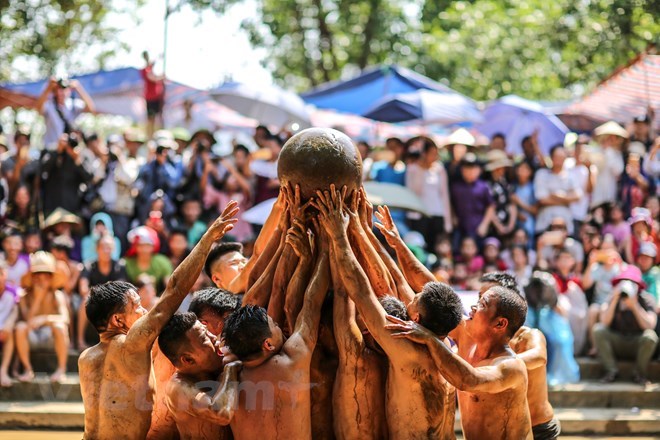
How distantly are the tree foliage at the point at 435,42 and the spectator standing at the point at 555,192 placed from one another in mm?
10898

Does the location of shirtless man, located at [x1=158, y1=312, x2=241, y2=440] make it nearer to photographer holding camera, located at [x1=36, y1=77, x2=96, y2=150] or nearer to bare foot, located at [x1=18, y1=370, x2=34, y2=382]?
bare foot, located at [x1=18, y1=370, x2=34, y2=382]

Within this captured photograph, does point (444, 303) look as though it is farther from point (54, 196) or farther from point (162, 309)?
point (54, 196)

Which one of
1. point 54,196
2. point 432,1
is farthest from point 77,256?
point 432,1

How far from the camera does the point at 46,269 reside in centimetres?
1084

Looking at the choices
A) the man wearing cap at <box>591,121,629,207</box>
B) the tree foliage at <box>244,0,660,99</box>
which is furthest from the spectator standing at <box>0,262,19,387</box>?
the tree foliage at <box>244,0,660,99</box>

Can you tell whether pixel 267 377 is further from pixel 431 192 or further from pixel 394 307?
pixel 431 192

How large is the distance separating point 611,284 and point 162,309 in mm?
7727

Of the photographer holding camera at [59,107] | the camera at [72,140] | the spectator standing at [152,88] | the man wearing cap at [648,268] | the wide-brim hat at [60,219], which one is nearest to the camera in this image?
the man wearing cap at [648,268]

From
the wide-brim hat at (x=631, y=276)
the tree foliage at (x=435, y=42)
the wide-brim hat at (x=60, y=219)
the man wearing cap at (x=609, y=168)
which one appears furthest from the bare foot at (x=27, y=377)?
the tree foliage at (x=435, y=42)

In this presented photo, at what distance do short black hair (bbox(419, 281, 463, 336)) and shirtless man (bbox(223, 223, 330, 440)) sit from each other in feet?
2.36

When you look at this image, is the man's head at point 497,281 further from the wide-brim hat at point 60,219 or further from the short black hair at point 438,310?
the wide-brim hat at point 60,219

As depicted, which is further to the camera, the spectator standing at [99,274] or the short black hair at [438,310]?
the spectator standing at [99,274]

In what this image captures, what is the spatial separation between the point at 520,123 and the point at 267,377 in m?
10.4

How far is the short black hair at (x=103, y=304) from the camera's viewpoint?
18.6 feet
